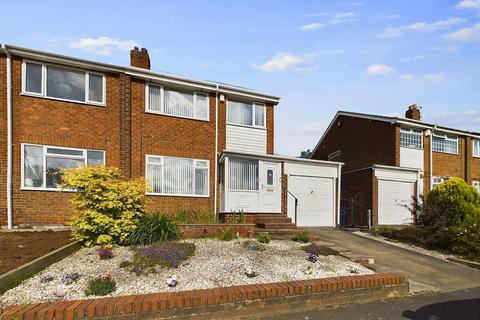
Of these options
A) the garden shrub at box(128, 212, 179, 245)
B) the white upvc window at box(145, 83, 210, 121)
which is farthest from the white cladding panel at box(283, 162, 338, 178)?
the garden shrub at box(128, 212, 179, 245)

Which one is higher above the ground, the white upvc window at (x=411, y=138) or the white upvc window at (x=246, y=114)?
the white upvc window at (x=246, y=114)

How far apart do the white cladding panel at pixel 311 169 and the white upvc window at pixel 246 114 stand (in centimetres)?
216

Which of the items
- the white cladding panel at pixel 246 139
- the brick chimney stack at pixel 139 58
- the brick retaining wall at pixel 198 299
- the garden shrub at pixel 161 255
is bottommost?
the brick retaining wall at pixel 198 299

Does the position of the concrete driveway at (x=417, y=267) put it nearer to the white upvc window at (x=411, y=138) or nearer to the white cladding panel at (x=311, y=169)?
the white cladding panel at (x=311, y=169)

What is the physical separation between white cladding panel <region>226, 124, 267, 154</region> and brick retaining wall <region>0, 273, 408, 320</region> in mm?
8935

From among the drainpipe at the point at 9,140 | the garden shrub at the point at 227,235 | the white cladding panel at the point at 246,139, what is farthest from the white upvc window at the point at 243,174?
the drainpipe at the point at 9,140

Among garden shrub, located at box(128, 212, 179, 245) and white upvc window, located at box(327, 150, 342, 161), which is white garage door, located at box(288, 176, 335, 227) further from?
white upvc window, located at box(327, 150, 342, 161)

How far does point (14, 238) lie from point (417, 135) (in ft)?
64.7

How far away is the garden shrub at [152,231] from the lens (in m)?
7.44

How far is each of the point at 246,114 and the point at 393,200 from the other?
894cm

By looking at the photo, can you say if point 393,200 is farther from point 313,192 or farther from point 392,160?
point 313,192

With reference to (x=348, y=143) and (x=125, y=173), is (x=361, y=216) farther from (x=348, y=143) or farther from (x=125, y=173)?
(x=125, y=173)

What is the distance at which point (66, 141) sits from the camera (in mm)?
11938

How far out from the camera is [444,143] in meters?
21.8
